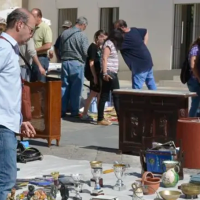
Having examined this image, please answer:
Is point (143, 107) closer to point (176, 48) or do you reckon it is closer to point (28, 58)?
point (28, 58)

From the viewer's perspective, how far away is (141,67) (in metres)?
10.9

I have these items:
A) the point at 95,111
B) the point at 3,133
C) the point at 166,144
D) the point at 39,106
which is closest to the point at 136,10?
the point at 95,111

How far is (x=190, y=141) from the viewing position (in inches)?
307

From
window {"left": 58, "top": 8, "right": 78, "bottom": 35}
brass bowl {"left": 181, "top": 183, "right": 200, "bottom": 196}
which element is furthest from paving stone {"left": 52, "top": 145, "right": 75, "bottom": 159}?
window {"left": 58, "top": 8, "right": 78, "bottom": 35}

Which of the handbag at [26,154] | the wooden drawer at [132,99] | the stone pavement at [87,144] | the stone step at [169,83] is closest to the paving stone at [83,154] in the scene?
the stone pavement at [87,144]

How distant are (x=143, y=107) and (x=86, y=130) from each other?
2.55 m

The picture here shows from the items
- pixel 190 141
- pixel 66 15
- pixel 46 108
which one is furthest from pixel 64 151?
pixel 66 15

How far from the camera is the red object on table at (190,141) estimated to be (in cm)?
777

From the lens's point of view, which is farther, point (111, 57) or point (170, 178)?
point (111, 57)

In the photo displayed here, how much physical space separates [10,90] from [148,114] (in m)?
3.72

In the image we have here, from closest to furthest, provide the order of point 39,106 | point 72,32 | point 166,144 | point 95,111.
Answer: point 166,144
point 39,106
point 72,32
point 95,111

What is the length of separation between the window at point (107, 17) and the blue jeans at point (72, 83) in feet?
33.9

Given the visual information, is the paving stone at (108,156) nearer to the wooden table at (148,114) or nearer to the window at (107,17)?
the wooden table at (148,114)

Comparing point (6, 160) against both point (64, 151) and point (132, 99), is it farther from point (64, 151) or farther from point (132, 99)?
point (64, 151)
